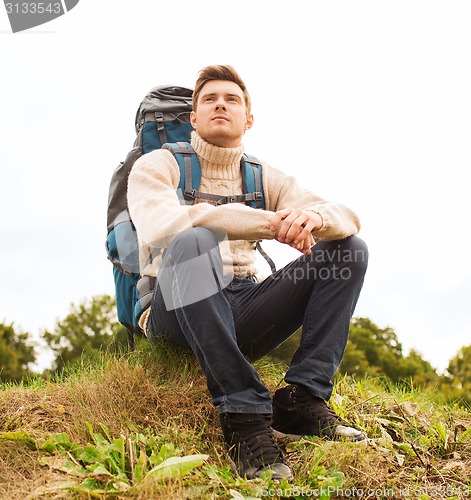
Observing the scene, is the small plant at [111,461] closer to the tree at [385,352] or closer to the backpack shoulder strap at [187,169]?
the backpack shoulder strap at [187,169]

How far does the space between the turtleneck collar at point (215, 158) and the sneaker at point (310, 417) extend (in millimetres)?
1537

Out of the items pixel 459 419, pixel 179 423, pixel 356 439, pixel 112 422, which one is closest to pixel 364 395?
pixel 459 419

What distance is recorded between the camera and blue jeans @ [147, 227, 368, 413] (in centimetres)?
327

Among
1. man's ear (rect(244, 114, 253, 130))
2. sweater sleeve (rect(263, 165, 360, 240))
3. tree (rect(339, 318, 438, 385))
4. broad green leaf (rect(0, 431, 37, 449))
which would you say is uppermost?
man's ear (rect(244, 114, 253, 130))

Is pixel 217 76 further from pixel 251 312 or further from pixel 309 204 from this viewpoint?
pixel 251 312

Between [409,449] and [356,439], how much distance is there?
56 cm

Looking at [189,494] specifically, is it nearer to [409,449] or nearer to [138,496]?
[138,496]

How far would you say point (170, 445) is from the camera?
3.22 meters

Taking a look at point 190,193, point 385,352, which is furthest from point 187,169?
point 385,352

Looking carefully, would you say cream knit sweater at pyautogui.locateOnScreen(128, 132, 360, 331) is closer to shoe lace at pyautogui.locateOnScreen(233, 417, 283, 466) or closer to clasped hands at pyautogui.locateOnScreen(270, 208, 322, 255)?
clasped hands at pyautogui.locateOnScreen(270, 208, 322, 255)

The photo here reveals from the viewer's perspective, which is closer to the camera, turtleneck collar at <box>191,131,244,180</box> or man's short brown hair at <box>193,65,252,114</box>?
turtleneck collar at <box>191,131,244,180</box>

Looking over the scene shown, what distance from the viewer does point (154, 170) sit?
3.96 m

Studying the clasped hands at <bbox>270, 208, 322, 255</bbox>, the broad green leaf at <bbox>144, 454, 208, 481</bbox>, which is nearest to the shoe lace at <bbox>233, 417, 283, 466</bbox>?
the broad green leaf at <bbox>144, 454, 208, 481</bbox>

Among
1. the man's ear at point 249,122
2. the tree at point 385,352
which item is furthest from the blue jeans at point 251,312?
the tree at point 385,352
